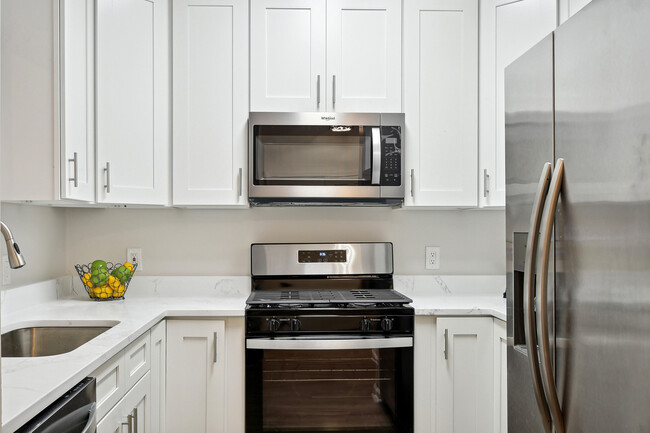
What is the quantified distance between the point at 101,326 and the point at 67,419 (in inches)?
31.5

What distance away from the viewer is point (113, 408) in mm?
1559

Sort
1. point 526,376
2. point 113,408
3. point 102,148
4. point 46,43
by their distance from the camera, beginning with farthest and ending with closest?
1. point 102,148
2. point 46,43
3. point 113,408
4. point 526,376

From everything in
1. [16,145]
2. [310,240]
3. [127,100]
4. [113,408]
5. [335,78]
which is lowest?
[113,408]

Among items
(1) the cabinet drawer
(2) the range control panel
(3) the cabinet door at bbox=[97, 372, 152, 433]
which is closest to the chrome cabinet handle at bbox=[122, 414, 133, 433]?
(3) the cabinet door at bbox=[97, 372, 152, 433]

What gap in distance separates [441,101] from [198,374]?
1.74 metres

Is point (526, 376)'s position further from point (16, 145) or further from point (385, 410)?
point (16, 145)

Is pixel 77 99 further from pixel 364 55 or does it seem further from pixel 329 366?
pixel 329 366

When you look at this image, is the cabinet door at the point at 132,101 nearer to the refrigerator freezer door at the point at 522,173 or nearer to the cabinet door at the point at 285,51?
the cabinet door at the point at 285,51

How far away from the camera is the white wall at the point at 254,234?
8.75 ft

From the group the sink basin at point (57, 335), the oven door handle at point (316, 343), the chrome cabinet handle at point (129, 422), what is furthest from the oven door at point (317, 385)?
the sink basin at point (57, 335)

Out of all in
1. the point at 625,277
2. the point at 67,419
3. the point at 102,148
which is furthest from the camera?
the point at 102,148

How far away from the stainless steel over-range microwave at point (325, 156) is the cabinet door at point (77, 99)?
713mm

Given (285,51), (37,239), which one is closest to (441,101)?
(285,51)

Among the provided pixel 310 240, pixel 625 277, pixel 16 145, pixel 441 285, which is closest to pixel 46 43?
pixel 16 145
